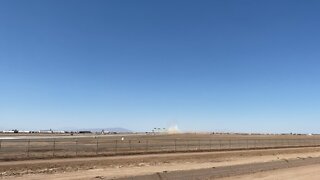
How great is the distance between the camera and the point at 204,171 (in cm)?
2931

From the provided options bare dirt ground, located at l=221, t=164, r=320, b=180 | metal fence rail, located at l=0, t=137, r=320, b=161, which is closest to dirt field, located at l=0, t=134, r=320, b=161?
metal fence rail, located at l=0, t=137, r=320, b=161

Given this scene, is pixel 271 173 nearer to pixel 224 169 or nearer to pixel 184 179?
pixel 224 169

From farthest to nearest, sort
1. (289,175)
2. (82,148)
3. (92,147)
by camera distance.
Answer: (92,147) → (82,148) → (289,175)

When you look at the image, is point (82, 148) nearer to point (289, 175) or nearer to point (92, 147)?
point (92, 147)

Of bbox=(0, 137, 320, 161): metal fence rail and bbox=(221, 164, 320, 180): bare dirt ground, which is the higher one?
bbox=(0, 137, 320, 161): metal fence rail

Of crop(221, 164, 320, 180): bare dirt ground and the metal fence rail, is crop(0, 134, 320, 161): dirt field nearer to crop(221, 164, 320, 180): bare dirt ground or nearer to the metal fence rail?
the metal fence rail

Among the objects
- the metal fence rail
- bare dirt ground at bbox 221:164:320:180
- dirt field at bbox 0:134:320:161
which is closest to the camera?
bare dirt ground at bbox 221:164:320:180

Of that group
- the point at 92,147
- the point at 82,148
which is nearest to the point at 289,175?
the point at 82,148

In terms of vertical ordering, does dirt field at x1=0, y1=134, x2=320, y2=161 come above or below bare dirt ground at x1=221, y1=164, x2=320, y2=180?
above

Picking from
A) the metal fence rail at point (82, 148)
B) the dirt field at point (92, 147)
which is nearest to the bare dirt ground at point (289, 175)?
the dirt field at point (92, 147)

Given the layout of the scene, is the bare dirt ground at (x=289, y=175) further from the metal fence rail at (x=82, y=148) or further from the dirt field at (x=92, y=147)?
the metal fence rail at (x=82, y=148)

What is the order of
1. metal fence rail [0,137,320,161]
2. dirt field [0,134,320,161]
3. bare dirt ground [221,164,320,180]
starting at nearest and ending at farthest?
bare dirt ground [221,164,320,180]
metal fence rail [0,137,320,161]
dirt field [0,134,320,161]

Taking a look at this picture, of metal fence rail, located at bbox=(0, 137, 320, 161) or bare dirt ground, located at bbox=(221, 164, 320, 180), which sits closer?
bare dirt ground, located at bbox=(221, 164, 320, 180)

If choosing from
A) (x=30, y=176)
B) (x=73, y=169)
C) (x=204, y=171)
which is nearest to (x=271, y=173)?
(x=204, y=171)
